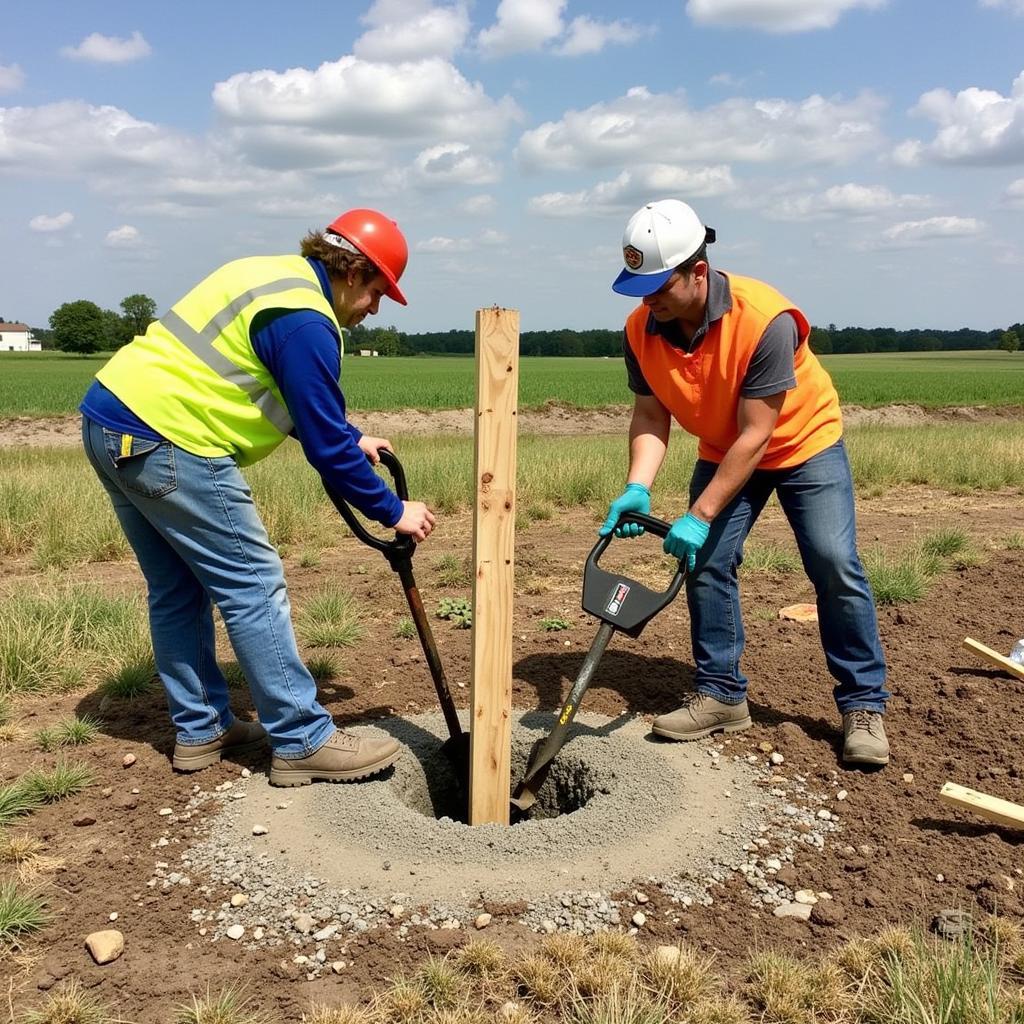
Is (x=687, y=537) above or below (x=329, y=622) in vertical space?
above

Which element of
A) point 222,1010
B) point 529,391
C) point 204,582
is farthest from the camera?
point 529,391

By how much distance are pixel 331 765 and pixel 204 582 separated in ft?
2.78

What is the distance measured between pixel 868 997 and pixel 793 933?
0.37m

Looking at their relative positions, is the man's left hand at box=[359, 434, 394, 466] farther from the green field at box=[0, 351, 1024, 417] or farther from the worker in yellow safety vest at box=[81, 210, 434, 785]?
the green field at box=[0, 351, 1024, 417]

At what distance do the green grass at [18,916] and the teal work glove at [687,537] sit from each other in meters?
2.42

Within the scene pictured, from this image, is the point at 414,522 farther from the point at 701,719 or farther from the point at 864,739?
the point at 864,739

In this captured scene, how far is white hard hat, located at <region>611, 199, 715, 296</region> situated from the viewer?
326cm

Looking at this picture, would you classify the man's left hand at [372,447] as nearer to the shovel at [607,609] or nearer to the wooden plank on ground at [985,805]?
the shovel at [607,609]

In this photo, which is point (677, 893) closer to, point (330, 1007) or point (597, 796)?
point (597, 796)

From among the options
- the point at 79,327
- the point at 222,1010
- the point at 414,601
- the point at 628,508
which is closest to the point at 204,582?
the point at 414,601

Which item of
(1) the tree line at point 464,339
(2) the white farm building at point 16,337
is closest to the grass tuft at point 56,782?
(1) the tree line at point 464,339

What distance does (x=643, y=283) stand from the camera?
130 inches

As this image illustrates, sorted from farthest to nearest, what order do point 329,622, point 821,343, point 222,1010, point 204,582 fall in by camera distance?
point 821,343
point 329,622
point 204,582
point 222,1010

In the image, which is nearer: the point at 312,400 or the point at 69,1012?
the point at 69,1012
